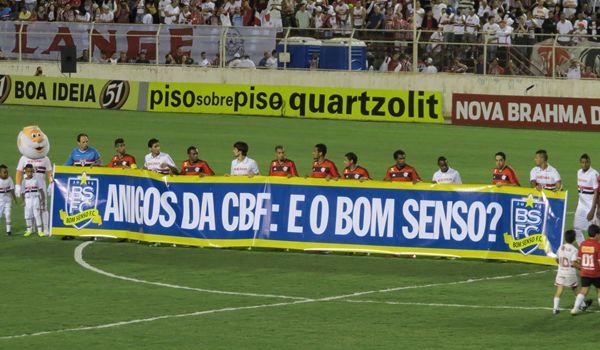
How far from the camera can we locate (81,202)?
25.2 meters

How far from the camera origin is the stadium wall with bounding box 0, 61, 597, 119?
144ft

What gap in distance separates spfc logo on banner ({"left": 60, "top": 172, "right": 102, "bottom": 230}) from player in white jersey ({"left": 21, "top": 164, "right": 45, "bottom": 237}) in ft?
2.41

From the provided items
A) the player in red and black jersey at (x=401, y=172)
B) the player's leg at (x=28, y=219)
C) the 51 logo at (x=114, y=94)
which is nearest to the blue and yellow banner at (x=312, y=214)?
the player's leg at (x=28, y=219)

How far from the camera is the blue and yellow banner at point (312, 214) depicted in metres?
22.6

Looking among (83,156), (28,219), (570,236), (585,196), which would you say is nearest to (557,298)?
(570,236)

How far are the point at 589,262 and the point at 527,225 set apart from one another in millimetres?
4172

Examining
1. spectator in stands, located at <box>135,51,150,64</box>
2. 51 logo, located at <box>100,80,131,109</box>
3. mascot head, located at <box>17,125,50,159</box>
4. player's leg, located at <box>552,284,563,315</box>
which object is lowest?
player's leg, located at <box>552,284,563,315</box>

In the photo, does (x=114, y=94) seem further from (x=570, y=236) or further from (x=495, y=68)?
(x=570, y=236)

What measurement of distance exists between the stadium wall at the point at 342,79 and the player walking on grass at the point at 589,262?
25.6 metres

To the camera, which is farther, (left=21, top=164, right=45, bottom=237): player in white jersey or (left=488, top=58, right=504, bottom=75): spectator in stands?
(left=488, top=58, right=504, bottom=75): spectator in stands

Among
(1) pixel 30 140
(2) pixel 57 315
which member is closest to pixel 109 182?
(1) pixel 30 140

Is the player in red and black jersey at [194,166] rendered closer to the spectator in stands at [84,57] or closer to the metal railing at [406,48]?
the metal railing at [406,48]

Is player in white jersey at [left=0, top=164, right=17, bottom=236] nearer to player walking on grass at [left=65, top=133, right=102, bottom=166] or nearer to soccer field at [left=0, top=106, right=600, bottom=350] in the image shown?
soccer field at [left=0, top=106, right=600, bottom=350]

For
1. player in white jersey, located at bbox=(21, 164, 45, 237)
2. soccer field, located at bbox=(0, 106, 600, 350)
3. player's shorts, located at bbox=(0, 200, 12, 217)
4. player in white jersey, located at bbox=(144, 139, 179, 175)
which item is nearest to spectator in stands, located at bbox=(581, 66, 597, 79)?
soccer field, located at bbox=(0, 106, 600, 350)
